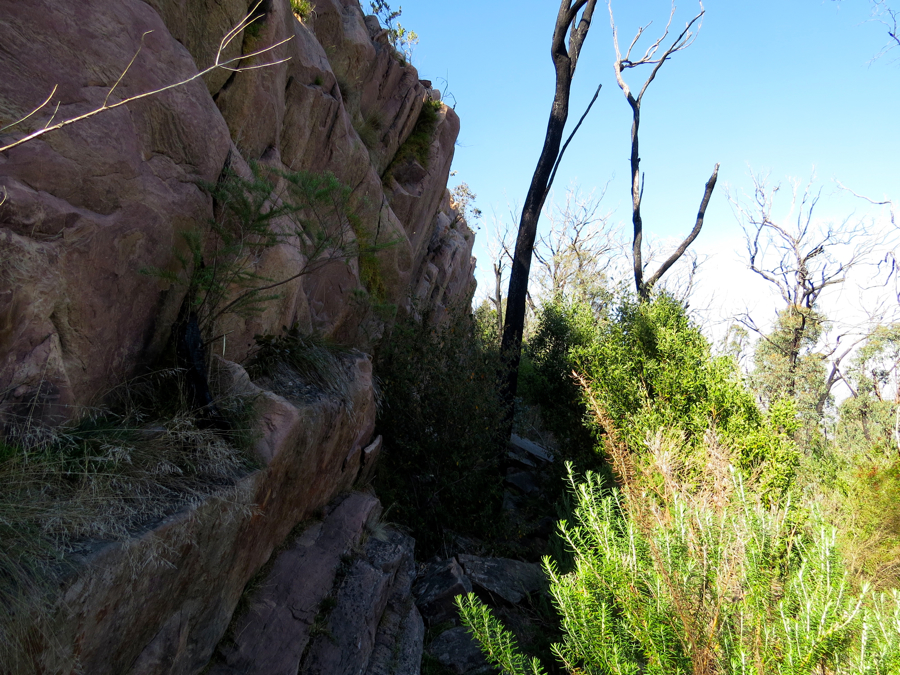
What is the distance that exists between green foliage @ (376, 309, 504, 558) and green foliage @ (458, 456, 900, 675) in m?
3.66

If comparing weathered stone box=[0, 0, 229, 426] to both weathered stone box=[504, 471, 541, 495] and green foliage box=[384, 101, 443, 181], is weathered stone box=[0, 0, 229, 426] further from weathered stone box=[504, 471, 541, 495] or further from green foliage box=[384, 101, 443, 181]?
weathered stone box=[504, 471, 541, 495]

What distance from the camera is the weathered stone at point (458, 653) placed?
4.51 meters

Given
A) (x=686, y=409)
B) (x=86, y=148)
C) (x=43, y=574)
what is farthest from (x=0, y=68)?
(x=686, y=409)

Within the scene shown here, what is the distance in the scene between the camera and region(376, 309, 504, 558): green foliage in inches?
258

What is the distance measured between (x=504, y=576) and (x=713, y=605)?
3850 millimetres

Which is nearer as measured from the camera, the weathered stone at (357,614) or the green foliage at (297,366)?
the weathered stone at (357,614)

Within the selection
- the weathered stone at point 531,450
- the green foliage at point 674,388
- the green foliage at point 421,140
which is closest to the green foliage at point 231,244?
the green foliage at point 674,388

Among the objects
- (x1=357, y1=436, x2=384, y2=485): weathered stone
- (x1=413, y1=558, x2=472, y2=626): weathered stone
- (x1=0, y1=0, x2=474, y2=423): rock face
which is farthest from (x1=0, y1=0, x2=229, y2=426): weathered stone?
(x1=413, y1=558, x2=472, y2=626): weathered stone

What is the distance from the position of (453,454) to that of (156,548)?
433 centimetres

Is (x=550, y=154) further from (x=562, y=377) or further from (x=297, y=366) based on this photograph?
(x=297, y=366)

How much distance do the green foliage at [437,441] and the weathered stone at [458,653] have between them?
1575 millimetres

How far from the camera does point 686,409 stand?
7.91 metres

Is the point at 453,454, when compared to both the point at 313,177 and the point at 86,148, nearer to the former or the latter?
the point at 313,177

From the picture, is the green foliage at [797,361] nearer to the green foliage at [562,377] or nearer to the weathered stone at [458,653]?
the green foliage at [562,377]
